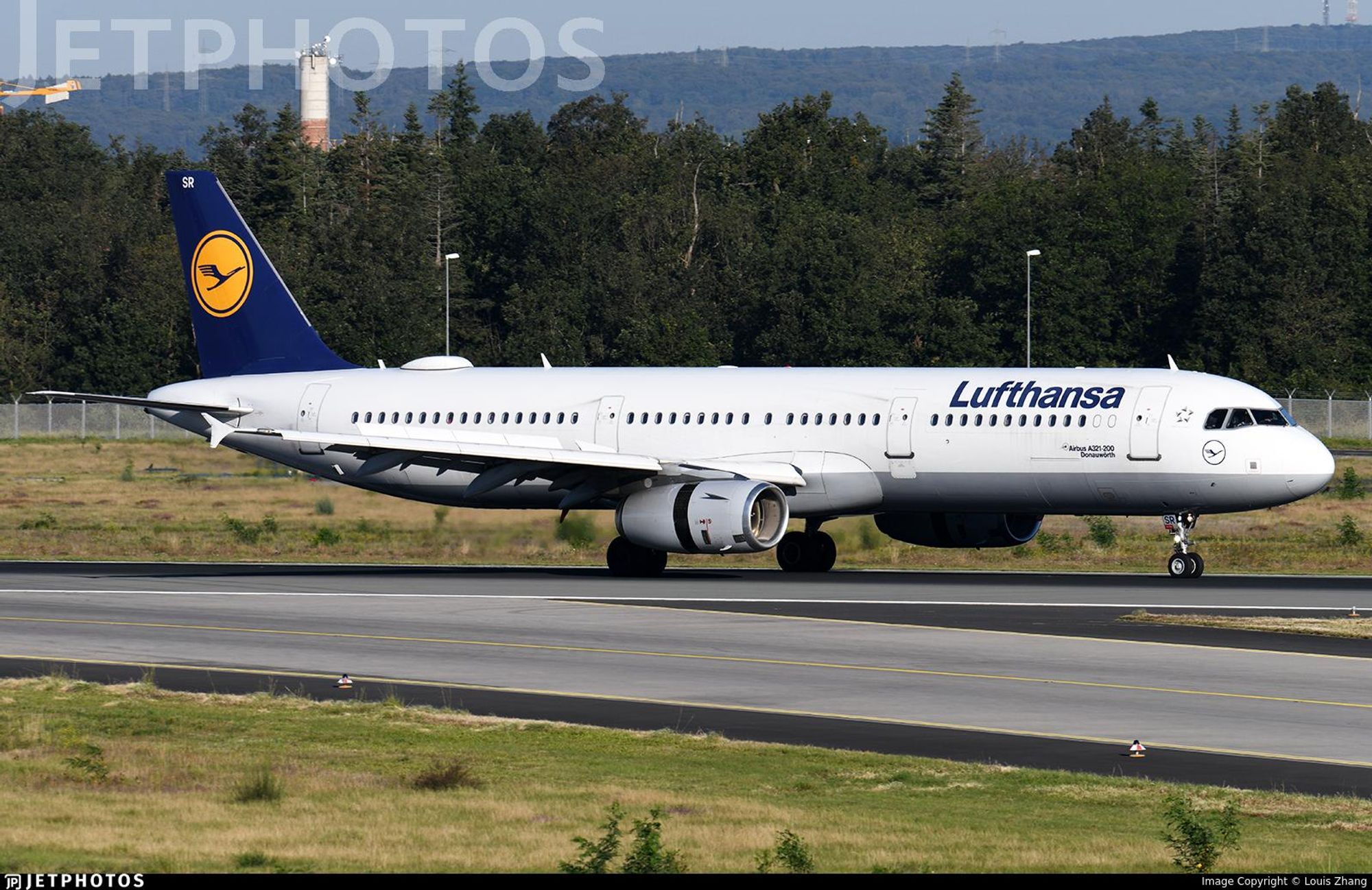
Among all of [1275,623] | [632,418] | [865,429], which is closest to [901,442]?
[865,429]

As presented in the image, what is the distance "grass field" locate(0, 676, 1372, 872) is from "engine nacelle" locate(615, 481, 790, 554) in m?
17.1

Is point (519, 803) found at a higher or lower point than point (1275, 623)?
lower

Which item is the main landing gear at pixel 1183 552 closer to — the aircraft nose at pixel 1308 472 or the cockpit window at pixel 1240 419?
the cockpit window at pixel 1240 419

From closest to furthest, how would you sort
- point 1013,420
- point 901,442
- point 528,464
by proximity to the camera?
point 1013,420
point 901,442
point 528,464

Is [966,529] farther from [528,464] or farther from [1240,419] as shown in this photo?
[528,464]

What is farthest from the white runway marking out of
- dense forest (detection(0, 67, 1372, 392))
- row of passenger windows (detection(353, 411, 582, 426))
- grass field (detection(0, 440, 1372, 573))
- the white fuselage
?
dense forest (detection(0, 67, 1372, 392))

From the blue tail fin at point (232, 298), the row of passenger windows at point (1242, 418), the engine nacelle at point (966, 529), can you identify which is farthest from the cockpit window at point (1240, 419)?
the blue tail fin at point (232, 298)

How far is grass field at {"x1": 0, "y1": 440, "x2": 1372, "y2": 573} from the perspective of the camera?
48719 millimetres

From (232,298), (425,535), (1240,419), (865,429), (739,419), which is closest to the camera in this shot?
(1240,419)

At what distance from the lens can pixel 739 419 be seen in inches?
1719

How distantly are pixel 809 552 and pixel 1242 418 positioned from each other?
962cm

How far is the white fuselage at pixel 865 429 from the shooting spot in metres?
39.9

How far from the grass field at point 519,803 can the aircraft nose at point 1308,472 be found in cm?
2114

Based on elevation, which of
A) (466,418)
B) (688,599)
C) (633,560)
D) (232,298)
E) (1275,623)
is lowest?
(688,599)
